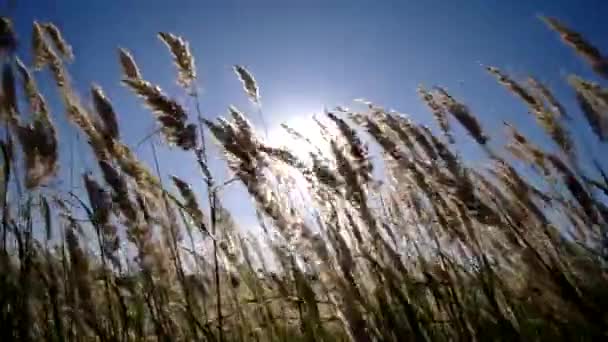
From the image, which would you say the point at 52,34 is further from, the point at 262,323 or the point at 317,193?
the point at 262,323

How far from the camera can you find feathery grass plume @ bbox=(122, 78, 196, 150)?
7.33 feet

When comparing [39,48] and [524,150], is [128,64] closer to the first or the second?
[39,48]

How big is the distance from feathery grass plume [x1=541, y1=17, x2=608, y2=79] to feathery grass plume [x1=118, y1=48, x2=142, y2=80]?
2577 millimetres

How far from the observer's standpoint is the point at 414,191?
329cm

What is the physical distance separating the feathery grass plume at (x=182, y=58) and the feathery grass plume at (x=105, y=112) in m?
0.35

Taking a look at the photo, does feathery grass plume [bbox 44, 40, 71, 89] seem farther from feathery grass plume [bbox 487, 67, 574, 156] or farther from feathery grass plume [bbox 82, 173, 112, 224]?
feathery grass plume [bbox 487, 67, 574, 156]

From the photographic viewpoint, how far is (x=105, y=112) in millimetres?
2520

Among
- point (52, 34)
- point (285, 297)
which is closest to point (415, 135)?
point (285, 297)

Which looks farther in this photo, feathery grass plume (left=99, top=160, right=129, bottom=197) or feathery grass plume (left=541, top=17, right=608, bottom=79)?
feathery grass plume (left=541, top=17, right=608, bottom=79)

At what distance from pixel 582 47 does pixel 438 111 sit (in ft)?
3.11

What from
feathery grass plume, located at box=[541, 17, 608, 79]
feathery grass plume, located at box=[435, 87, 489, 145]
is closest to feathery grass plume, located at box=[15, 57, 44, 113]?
feathery grass plume, located at box=[435, 87, 489, 145]

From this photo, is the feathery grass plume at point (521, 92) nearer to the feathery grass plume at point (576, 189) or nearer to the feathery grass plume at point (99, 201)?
the feathery grass plume at point (576, 189)

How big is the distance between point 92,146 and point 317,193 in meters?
1.08

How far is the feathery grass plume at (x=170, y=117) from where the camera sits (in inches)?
88.0
